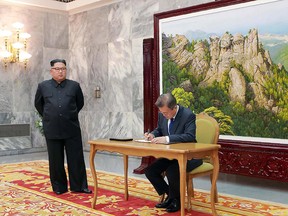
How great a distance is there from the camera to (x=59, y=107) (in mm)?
5566

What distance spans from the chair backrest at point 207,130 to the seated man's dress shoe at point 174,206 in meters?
0.84

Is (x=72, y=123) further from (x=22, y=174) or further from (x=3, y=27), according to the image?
(x=3, y=27)

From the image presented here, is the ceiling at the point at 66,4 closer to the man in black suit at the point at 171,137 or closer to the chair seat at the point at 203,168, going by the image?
the man in black suit at the point at 171,137

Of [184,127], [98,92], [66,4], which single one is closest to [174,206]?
[184,127]

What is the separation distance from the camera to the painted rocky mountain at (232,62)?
20.0 ft

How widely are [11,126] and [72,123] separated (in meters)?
4.80

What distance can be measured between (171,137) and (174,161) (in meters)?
0.29

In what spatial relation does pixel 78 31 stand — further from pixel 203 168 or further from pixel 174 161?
pixel 203 168

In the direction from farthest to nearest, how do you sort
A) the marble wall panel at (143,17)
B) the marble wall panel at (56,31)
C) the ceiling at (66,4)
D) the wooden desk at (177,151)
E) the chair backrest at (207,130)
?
the marble wall panel at (56,31)
the ceiling at (66,4)
the marble wall panel at (143,17)
the chair backrest at (207,130)
the wooden desk at (177,151)

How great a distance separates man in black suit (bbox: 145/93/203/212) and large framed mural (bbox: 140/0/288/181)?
5.88 feet

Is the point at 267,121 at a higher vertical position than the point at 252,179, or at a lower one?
higher

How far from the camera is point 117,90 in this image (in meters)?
9.51

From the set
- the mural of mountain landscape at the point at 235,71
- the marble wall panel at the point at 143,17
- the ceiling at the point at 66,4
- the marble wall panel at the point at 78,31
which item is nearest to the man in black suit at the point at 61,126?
the mural of mountain landscape at the point at 235,71

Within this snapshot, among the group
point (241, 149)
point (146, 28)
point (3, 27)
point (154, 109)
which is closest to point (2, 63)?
point (3, 27)
